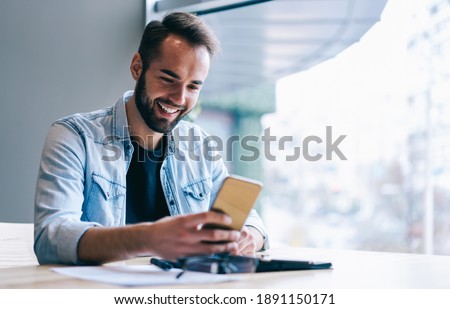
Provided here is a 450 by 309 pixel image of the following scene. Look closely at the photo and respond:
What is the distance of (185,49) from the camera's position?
1.88 m

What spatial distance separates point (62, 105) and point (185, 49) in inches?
54.0

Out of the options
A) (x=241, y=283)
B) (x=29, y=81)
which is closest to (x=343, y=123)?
(x=29, y=81)

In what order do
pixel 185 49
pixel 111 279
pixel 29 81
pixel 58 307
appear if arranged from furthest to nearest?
pixel 29 81 → pixel 185 49 → pixel 111 279 → pixel 58 307

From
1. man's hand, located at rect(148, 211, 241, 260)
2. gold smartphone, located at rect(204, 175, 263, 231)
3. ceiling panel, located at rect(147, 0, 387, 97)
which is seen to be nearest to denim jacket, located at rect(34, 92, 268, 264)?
man's hand, located at rect(148, 211, 241, 260)

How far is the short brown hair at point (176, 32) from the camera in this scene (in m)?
1.91

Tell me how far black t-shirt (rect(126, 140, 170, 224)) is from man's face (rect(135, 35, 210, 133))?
0.39ft

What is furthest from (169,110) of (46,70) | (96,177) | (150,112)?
(46,70)

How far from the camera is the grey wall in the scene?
8.97 feet

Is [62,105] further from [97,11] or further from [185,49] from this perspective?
[185,49]

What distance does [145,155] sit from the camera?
1.94 m

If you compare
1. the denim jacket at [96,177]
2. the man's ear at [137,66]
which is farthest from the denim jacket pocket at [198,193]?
the man's ear at [137,66]

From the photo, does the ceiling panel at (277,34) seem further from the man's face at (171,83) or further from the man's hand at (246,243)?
the man's hand at (246,243)

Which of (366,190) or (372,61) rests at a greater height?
Result: (372,61)

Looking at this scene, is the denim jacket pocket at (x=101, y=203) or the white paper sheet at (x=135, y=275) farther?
the denim jacket pocket at (x=101, y=203)
